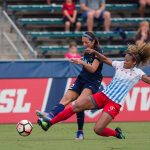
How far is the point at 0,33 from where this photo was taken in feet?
61.3

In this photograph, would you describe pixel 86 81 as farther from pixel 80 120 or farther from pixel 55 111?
pixel 55 111

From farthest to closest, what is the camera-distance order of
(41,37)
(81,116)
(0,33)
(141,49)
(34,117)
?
(41,37)
(0,33)
(34,117)
(81,116)
(141,49)

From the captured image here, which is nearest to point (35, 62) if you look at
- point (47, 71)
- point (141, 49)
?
point (47, 71)

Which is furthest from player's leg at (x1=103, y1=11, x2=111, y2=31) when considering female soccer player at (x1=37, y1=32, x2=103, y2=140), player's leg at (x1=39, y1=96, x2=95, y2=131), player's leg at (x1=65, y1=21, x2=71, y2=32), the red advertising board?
player's leg at (x1=39, y1=96, x2=95, y2=131)

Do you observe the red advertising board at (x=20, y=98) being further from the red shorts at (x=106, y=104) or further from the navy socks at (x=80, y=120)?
the red shorts at (x=106, y=104)

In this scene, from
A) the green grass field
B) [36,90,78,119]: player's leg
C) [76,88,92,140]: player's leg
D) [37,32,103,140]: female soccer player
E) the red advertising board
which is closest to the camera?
the green grass field

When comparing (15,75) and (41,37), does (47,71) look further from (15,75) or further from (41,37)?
(41,37)

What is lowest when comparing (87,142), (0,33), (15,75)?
(87,142)

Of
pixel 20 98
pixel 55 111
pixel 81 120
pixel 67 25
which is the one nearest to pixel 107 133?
pixel 81 120

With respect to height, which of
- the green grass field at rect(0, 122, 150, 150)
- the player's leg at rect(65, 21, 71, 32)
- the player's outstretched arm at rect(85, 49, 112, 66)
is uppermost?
the player's leg at rect(65, 21, 71, 32)

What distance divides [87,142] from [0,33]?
8068 mm

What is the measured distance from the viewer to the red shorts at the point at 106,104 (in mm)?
11000

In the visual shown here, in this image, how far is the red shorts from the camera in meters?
11.0

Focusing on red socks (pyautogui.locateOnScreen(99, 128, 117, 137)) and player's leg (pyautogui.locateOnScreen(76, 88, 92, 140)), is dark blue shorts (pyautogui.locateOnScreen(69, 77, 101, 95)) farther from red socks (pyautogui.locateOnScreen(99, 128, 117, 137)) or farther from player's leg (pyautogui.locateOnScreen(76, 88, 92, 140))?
red socks (pyautogui.locateOnScreen(99, 128, 117, 137))
